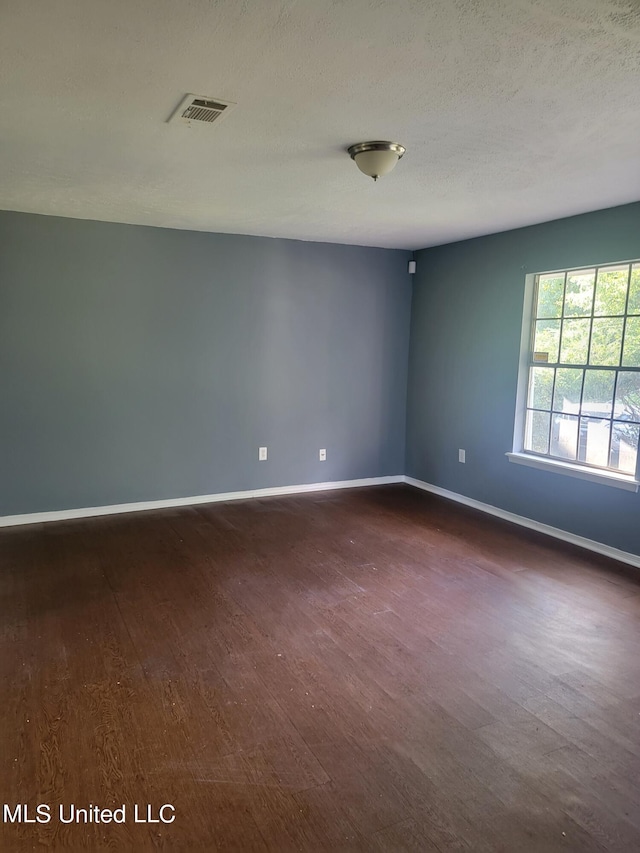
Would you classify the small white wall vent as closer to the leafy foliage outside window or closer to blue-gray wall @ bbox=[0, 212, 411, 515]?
blue-gray wall @ bbox=[0, 212, 411, 515]

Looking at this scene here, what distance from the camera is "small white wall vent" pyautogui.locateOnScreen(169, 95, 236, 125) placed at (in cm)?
213

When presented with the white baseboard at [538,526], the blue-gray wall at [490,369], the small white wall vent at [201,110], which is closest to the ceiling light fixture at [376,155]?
the small white wall vent at [201,110]

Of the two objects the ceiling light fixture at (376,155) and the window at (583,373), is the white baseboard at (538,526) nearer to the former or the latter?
the window at (583,373)

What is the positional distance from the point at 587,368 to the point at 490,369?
2.97 ft

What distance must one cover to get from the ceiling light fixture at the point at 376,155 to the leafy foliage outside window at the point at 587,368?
2.09m

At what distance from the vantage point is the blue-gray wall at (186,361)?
4.29 meters

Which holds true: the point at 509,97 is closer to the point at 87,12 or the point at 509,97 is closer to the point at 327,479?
the point at 87,12

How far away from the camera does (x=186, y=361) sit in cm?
481

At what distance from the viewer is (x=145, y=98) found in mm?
2135

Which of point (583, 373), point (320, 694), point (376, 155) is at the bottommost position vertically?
point (320, 694)

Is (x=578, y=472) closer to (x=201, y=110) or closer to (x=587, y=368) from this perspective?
(x=587, y=368)

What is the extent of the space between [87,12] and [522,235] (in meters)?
3.67

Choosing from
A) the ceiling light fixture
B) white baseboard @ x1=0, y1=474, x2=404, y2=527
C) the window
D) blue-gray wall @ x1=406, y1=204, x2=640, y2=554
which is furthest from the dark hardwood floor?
the ceiling light fixture

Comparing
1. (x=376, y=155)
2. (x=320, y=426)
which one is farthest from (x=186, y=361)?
(x=376, y=155)
